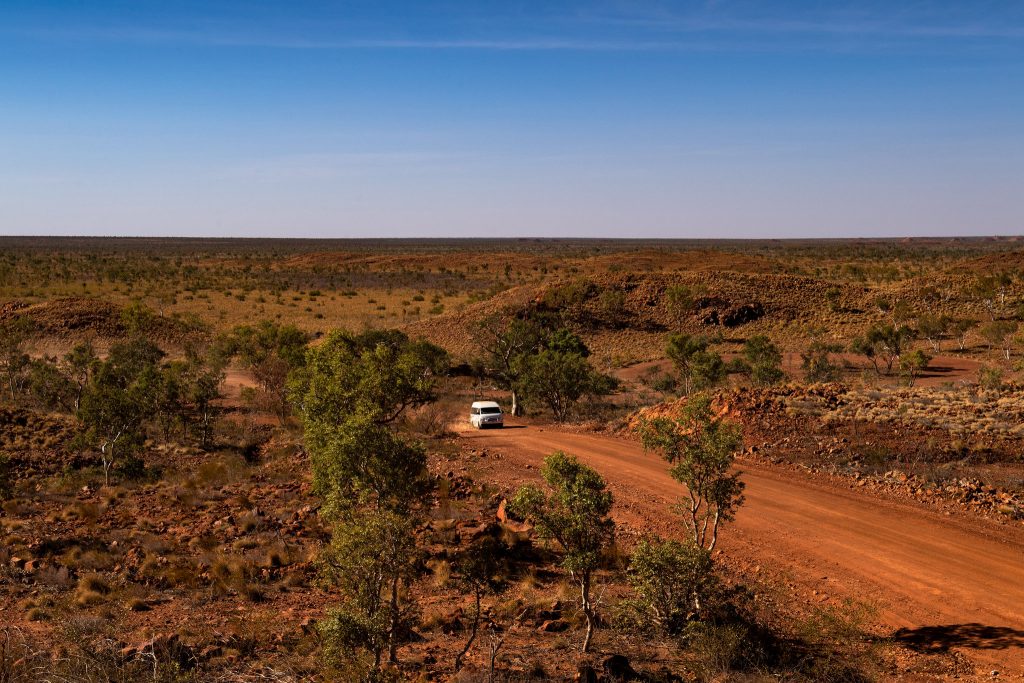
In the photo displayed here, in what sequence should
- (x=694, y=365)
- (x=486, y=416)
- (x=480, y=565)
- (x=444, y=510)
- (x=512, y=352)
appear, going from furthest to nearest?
(x=512, y=352) → (x=694, y=365) → (x=486, y=416) → (x=444, y=510) → (x=480, y=565)

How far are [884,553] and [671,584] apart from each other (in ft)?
22.5

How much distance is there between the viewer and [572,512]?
12055mm

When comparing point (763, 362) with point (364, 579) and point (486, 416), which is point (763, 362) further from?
point (364, 579)

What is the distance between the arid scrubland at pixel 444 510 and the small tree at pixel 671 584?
0.14 ft

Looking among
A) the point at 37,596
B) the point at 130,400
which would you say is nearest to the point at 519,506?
the point at 37,596

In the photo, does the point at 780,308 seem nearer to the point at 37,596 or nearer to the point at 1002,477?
the point at 1002,477

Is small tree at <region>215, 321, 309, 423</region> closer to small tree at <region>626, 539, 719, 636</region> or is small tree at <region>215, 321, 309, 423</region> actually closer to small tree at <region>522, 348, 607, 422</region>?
small tree at <region>522, 348, 607, 422</region>

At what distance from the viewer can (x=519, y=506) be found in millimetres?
11805

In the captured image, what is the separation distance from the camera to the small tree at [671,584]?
42.9 ft

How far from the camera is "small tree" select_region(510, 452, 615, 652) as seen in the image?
1189 cm

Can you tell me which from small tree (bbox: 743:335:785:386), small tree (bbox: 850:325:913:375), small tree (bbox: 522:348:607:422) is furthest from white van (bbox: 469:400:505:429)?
small tree (bbox: 850:325:913:375)

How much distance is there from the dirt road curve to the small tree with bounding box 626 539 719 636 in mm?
3214

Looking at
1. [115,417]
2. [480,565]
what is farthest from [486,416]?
[480,565]

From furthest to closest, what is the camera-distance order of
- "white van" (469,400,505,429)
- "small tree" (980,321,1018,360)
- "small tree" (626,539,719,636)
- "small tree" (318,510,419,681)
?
1. "small tree" (980,321,1018,360)
2. "white van" (469,400,505,429)
3. "small tree" (626,539,719,636)
4. "small tree" (318,510,419,681)
